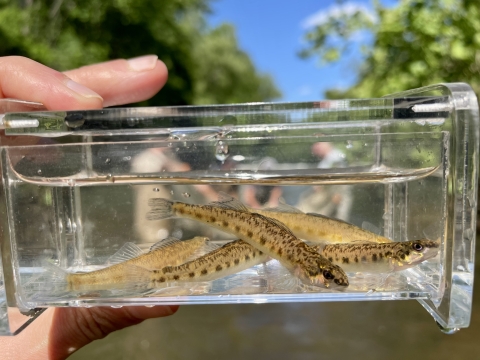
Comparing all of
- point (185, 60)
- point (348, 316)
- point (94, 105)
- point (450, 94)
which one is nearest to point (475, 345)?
point (348, 316)

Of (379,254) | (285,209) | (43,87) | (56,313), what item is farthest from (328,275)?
(43,87)

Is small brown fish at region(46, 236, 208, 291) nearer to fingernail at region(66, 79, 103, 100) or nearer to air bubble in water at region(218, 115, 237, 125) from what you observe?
air bubble in water at region(218, 115, 237, 125)

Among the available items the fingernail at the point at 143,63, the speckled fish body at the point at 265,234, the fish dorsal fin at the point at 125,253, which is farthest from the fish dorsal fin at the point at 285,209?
the fingernail at the point at 143,63

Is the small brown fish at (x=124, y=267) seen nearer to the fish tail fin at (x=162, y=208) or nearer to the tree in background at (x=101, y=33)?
Result: the fish tail fin at (x=162, y=208)

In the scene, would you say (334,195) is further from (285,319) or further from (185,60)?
(185,60)

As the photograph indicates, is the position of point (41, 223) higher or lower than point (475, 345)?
higher

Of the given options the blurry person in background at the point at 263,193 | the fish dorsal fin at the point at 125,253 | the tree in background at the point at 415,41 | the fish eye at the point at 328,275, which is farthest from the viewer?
the tree in background at the point at 415,41

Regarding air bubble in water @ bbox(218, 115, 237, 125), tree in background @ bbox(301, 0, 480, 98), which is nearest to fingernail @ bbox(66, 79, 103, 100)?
air bubble in water @ bbox(218, 115, 237, 125)
